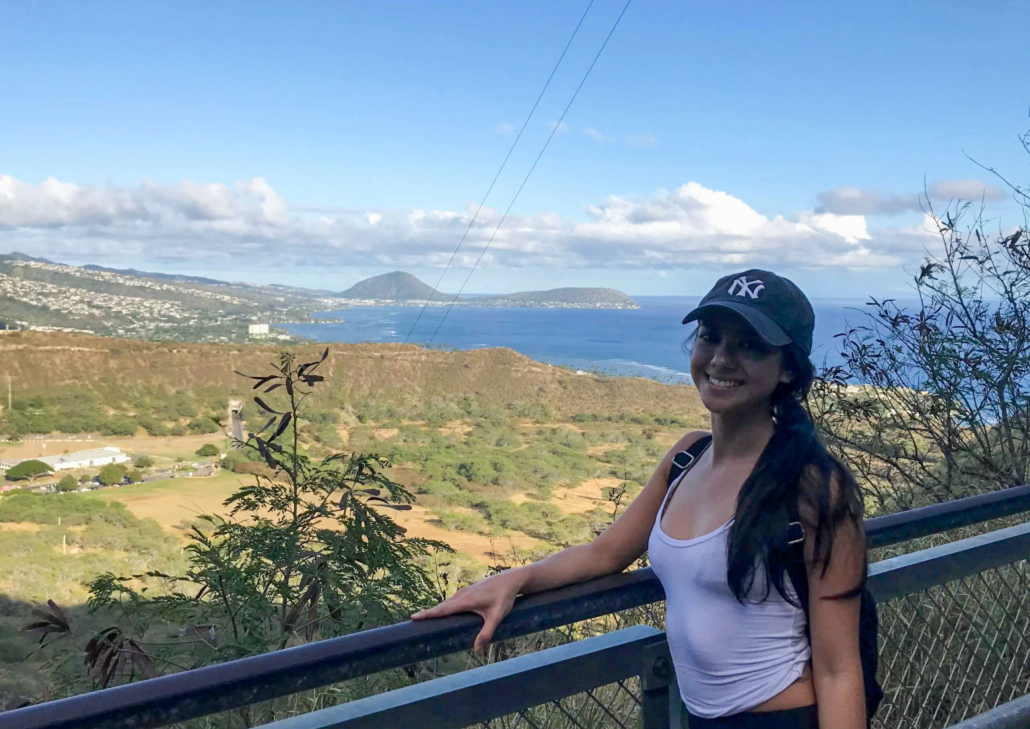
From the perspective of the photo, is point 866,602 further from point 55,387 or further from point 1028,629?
point 55,387

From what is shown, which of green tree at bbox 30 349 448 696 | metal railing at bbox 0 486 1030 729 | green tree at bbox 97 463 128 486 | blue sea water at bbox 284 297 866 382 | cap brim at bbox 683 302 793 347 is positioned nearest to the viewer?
metal railing at bbox 0 486 1030 729

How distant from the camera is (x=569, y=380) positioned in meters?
25.7

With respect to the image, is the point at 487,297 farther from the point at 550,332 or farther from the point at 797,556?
the point at 797,556

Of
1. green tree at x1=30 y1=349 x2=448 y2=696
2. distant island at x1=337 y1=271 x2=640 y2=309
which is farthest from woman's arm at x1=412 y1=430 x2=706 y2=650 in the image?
distant island at x1=337 y1=271 x2=640 y2=309

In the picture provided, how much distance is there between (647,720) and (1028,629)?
2.17 meters

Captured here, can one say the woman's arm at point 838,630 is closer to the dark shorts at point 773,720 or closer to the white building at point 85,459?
the dark shorts at point 773,720

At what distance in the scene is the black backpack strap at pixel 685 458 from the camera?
5.65ft

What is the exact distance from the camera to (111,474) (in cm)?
1470

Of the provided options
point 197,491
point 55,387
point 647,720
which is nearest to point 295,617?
point 647,720

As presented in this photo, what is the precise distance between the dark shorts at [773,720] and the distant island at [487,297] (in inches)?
896

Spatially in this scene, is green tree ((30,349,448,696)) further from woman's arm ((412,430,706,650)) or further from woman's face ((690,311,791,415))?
woman's face ((690,311,791,415))

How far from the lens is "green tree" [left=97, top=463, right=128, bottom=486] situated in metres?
14.6

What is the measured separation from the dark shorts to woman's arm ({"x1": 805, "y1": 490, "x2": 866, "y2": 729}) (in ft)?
0.12

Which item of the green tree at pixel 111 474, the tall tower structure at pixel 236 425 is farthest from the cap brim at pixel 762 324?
the green tree at pixel 111 474
